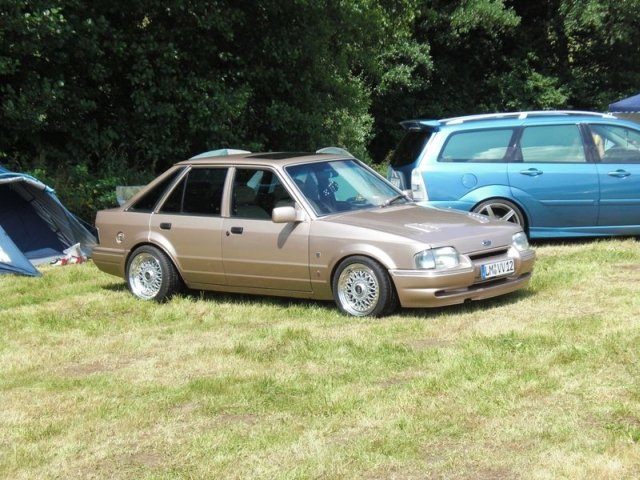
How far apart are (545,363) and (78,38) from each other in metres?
10.7

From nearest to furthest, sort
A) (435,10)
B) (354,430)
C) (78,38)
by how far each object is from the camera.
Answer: (354,430) → (78,38) → (435,10)

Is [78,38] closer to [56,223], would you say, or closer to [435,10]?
[56,223]

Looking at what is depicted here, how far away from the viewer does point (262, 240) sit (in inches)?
353

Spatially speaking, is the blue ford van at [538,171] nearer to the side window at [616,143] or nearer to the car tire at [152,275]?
the side window at [616,143]

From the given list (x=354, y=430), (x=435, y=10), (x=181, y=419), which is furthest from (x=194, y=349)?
(x=435, y=10)

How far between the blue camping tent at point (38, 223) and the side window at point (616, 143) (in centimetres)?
674

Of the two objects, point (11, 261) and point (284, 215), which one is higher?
point (284, 215)

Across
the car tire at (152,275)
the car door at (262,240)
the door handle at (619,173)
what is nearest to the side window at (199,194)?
the car door at (262,240)

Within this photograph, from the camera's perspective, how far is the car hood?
325 inches

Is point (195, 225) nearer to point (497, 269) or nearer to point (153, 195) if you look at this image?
point (153, 195)

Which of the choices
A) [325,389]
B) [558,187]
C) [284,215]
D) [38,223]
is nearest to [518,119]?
[558,187]

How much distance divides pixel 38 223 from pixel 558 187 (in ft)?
22.2

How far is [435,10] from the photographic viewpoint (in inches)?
965

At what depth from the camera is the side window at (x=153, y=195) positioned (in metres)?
9.86
